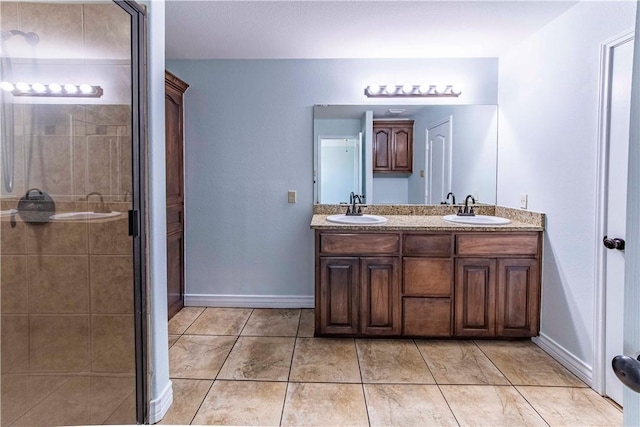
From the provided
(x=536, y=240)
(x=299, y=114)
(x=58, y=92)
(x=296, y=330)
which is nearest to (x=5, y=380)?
(x=58, y=92)

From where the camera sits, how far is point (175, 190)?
3189 mm

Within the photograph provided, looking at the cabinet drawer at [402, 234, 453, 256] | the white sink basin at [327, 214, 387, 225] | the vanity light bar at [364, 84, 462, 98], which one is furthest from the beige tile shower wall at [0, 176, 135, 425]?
the vanity light bar at [364, 84, 462, 98]

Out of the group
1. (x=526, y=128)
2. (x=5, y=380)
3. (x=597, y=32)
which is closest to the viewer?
(x=5, y=380)

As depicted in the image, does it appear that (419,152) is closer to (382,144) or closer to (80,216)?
(382,144)

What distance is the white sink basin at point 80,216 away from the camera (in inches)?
57.9

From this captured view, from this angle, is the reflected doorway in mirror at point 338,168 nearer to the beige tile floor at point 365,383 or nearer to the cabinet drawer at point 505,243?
the cabinet drawer at point 505,243

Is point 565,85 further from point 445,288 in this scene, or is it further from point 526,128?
point 445,288

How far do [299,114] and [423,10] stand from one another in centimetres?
138

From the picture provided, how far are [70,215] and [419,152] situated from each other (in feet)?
8.80

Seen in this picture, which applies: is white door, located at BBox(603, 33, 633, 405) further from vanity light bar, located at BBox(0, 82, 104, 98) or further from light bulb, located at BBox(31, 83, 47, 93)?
light bulb, located at BBox(31, 83, 47, 93)

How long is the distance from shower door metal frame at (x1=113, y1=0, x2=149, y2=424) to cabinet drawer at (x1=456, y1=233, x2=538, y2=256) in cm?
212

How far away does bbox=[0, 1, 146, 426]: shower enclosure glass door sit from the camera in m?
1.31

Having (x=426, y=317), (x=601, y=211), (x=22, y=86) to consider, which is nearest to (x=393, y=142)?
(x=426, y=317)

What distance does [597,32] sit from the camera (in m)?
2.08
